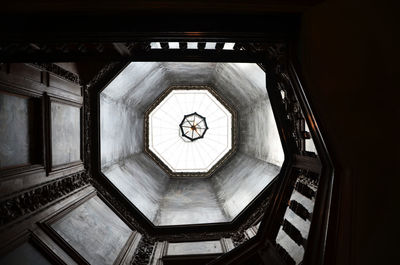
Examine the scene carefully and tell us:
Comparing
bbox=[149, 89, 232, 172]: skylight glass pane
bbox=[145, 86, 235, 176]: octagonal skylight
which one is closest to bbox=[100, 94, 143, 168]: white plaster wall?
bbox=[145, 86, 235, 176]: octagonal skylight

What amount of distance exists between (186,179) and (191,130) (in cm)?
391

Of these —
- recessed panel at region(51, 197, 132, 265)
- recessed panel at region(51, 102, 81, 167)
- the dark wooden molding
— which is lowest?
recessed panel at region(51, 197, 132, 265)

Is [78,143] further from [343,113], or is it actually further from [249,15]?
[343,113]

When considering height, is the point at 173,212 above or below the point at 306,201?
below

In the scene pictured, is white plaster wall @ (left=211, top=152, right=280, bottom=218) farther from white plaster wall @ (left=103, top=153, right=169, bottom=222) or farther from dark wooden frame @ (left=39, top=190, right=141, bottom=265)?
dark wooden frame @ (left=39, top=190, right=141, bottom=265)

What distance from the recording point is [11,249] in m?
4.14

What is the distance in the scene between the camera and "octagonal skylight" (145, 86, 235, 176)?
1545 centimetres

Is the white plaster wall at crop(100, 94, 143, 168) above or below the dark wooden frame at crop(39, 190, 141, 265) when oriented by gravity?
above

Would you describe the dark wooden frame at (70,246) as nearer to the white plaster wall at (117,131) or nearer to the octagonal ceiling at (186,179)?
the octagonal ceiling at (186,179)

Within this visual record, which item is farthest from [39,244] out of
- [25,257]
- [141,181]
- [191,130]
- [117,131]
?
[191,130]

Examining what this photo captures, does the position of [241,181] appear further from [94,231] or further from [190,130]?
[190,130]

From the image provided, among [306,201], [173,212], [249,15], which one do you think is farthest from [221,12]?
[173,212]

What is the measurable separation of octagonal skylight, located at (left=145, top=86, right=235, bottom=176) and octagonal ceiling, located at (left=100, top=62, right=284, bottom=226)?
169 centimetres

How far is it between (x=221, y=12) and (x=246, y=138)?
30.7ft
